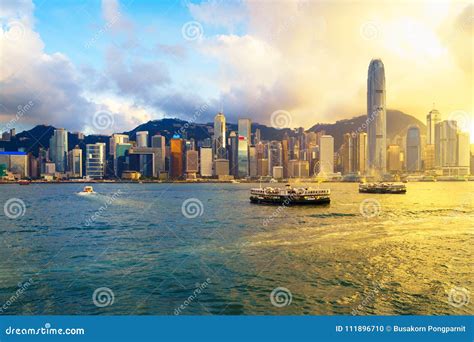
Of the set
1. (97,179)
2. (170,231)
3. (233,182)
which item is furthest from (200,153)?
(170,231)

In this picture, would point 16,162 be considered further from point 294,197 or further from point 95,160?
point 294,197

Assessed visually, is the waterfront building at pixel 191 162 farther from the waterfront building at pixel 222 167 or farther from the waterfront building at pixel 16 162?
the waterfront building at pixel 16 162

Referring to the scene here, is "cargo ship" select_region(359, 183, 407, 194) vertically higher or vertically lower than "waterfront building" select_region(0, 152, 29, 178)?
lower

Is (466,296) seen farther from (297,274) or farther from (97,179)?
(97,179)

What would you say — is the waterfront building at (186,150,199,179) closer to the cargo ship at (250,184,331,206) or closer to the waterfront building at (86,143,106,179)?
the waterfront building at (86,143,106,179)

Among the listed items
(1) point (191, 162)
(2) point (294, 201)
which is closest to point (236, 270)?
(2) point (294, 201)

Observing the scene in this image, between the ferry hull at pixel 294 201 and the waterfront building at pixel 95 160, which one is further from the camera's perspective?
the waterfront building at pixel 95 160

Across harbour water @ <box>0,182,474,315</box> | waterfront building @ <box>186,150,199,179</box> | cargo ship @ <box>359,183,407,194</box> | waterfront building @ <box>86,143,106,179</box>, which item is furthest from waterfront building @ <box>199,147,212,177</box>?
harbour water @ <box>0,182,474,315</box>

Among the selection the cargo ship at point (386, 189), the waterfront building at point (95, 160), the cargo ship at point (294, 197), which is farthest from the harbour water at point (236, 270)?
the waterfront building at point (95, 160)

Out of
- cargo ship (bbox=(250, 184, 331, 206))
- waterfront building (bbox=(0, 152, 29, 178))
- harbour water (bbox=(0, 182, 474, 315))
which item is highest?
waterfront building (bbox=(0, 152, 29, 178))
